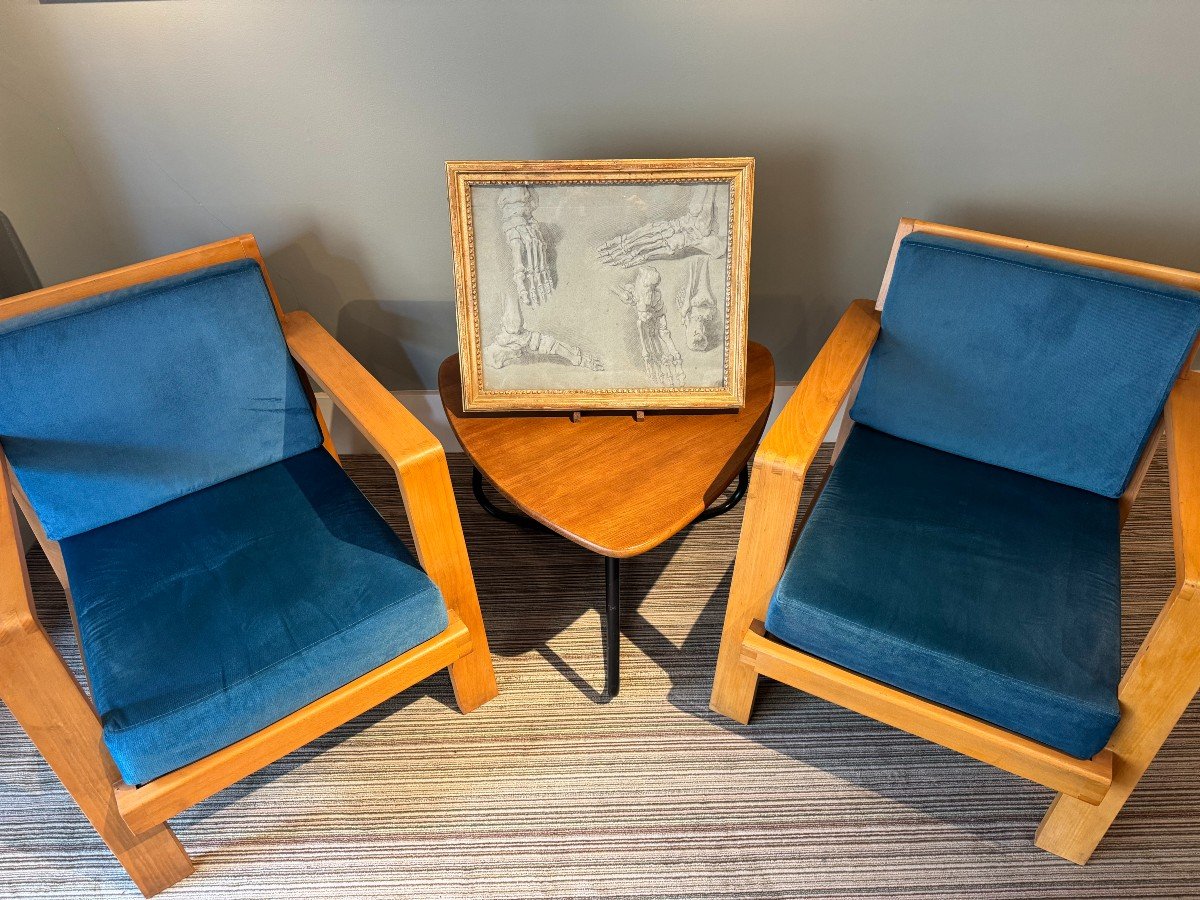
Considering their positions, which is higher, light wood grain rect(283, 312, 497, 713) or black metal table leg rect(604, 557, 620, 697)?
light wood grain rect(283, 312, 497, 713)

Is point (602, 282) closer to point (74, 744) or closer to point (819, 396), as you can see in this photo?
point (819, 396)

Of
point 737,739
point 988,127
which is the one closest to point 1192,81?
point 988,127

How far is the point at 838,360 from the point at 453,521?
77 cm

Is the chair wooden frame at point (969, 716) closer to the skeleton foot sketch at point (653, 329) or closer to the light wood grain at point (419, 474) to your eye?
the skeleton foot sketch at point (653, 329)

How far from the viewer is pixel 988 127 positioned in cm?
184

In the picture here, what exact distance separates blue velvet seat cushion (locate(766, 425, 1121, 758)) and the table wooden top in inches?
8.3

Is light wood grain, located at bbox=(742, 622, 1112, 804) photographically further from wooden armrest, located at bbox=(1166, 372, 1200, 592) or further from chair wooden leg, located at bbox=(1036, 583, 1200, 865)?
wooden armrest, located at bbox=(1166, 372, 1200, 592)

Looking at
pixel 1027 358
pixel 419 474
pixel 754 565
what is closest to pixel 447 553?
pixel 419 474

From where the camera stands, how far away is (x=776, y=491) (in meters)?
1.39

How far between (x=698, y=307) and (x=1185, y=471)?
86 centimetres

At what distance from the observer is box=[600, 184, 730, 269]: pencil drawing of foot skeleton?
161 cm

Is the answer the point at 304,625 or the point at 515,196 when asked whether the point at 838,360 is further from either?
the point at 304,625

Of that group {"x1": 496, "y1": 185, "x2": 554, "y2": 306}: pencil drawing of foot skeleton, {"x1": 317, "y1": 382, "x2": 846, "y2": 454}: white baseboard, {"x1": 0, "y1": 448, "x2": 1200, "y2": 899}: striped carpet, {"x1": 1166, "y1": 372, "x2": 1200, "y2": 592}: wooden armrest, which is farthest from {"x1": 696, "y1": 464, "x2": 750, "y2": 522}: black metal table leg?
{"x1": 1166, "y1": 372, "x2": 1200, "y2": 592}: wooden armrest

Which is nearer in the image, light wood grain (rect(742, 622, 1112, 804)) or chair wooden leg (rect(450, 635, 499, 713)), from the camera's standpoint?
light wood grain (rect(742, 622, 1112, 804))
